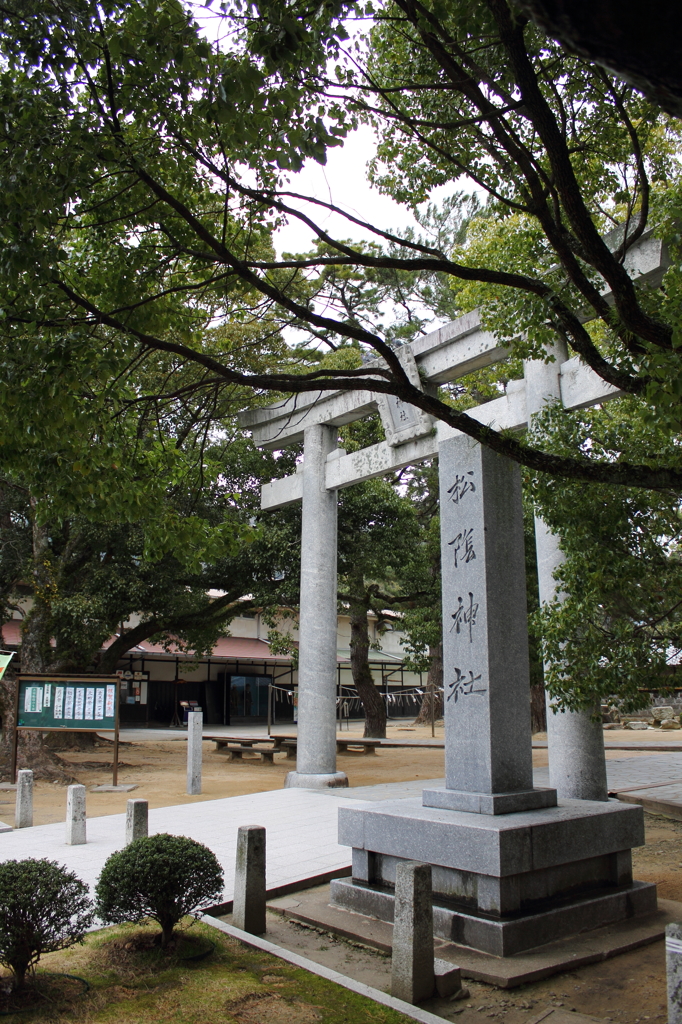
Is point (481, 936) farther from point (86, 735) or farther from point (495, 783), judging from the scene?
point (86, 735)

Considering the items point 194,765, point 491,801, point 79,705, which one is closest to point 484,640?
point 491,801

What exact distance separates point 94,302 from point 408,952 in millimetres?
5408

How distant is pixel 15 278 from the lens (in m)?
4.68

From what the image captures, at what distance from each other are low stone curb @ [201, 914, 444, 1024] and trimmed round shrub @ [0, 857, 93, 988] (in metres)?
1.12

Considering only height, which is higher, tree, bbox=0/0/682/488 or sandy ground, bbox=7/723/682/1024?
tree, bbox=0/0/682/488

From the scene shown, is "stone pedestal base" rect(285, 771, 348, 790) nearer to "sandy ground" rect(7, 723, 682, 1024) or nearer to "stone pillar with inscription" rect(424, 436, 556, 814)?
"sandy ground" rect(7, 723, 682, 1024)

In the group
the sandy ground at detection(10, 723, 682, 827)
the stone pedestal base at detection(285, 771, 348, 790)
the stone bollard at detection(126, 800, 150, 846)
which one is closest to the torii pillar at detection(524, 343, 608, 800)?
the stone pedestal base at detection(285, 771, 348, 790)

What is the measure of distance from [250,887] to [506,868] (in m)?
1.79

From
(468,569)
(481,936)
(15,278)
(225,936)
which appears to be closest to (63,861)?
(225,936)

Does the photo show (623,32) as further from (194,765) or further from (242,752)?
(242,752)

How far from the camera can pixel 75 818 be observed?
8.09 meters

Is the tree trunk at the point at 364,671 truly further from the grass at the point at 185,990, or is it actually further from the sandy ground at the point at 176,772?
the grass at the point at 185,990

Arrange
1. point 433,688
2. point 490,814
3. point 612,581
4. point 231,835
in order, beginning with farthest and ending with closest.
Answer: point 433,688
point 231,835
point 612,581
point 490,814

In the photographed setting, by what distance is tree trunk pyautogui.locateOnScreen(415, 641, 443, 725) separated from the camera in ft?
80.3
